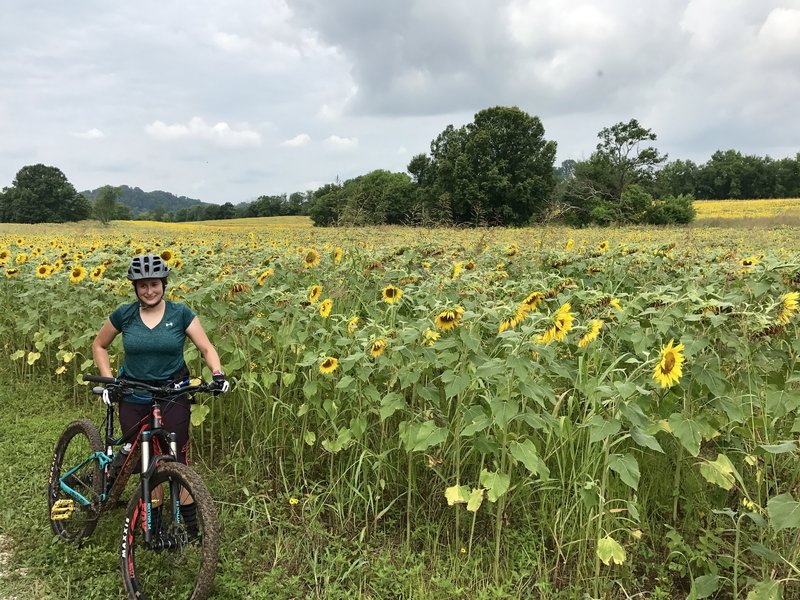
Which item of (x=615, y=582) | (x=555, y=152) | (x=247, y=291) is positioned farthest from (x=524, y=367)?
(x=555, y=152)

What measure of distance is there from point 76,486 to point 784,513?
12.2 ft

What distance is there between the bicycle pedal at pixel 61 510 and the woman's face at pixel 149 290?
1.33 metres

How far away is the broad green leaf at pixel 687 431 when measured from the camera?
2.38 metres

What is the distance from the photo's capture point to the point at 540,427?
252cm

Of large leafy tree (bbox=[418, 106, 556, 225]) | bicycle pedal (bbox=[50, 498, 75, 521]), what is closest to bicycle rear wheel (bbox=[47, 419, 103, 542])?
bicycle pedal (bbox=[50, 498, 75, 521])

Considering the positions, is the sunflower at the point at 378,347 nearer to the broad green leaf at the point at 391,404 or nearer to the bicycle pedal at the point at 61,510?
the broad green leaf at the point at 391,404

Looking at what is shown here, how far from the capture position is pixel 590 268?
486 cm

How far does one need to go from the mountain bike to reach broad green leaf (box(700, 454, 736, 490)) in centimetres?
229

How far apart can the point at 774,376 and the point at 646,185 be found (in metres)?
46.6

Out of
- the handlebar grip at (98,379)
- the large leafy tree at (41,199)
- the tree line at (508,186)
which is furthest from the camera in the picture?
the large leafy tree at (41,199)

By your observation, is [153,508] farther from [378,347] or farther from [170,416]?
[378,347]

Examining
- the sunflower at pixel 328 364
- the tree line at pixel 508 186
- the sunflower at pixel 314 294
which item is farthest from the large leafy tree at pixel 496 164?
the sunflower at pixel 328 364

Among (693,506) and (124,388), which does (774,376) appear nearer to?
(693,506)

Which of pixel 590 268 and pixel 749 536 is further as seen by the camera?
pixel 590 268
